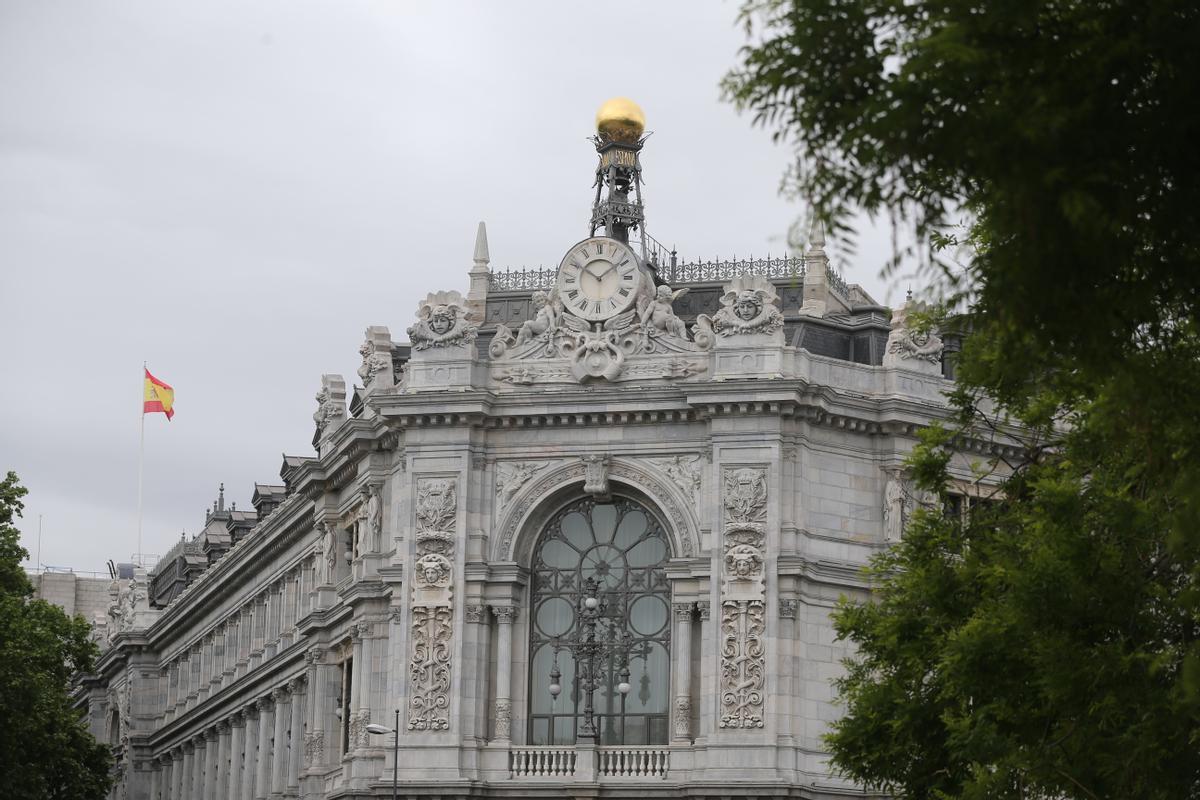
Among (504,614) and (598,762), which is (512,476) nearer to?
(504,614)

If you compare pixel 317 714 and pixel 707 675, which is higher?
pixel 707 675

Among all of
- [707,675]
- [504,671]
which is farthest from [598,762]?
[707,675]

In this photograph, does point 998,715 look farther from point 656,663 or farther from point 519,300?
point 519,300

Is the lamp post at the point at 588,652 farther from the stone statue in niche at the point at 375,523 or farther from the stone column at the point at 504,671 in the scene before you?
the stone statue in niche at the point at 375,523

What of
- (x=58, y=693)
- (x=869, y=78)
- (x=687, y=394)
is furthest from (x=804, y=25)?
(x=58, y=693)

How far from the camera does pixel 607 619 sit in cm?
6169

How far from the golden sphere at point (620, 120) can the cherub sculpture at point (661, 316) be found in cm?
1144

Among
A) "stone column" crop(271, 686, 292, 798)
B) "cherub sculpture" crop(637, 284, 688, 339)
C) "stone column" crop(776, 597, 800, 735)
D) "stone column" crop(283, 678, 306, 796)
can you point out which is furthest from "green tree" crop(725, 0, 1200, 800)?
"stone column" crop(271, 686, 292, 798)

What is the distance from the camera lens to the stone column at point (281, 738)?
3036 inches

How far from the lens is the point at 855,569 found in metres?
60.8

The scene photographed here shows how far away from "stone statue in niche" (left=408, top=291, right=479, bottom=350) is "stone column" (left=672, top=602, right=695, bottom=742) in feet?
29.4

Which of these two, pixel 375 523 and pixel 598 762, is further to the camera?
pixel 375 523

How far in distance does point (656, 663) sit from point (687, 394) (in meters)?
6.89

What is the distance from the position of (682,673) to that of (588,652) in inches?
104
